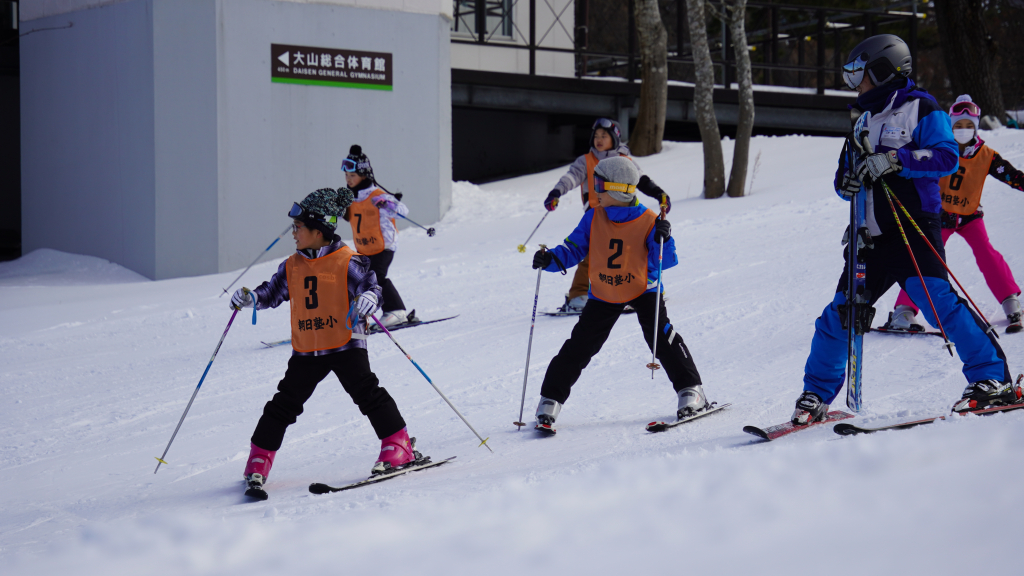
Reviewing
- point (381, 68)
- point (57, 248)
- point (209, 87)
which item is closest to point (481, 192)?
point (381, 68)

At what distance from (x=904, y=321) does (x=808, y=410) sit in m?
2.63

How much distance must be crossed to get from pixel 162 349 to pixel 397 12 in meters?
7.66

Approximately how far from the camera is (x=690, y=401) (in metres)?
4.90

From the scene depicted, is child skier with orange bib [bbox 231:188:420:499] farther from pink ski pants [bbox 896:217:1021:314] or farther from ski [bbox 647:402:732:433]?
pink ski pants [bbox 896:217:1021:314]

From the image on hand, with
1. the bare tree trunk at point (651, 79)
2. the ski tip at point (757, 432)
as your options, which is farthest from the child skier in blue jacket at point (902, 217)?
the bare tree trunk at point (651, 79)

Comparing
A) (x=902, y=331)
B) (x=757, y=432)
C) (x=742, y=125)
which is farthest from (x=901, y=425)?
(x=742, y=125)

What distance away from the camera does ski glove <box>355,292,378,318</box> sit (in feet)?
13.5

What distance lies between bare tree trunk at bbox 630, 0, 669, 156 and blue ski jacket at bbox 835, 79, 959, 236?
1406 centimetres

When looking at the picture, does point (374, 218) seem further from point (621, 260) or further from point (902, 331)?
point (902, 331)

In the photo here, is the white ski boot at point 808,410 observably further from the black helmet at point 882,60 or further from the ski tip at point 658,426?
A: the black helmet at point 882,60

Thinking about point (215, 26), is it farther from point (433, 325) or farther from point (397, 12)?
point (433, 325)

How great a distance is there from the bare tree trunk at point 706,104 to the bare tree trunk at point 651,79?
3.33 metres

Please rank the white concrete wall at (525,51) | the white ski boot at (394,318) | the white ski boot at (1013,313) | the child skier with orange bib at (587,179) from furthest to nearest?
the white concrete wall at (525,51), the white ski boot at (394,318), the child skier with orange bib at (587,179), the white ski boot at (1013,313)

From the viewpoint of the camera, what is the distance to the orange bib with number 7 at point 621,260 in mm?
4895
